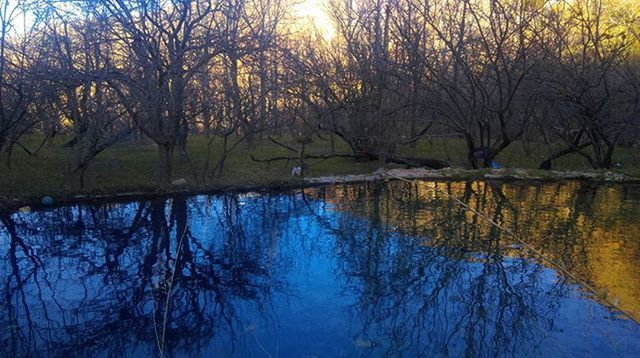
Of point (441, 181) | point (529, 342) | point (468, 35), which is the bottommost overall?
point (529, 342)

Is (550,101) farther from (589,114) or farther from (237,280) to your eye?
(237,280)

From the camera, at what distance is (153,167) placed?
15109 mm

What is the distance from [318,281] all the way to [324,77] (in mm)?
11106

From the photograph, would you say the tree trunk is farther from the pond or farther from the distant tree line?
the pond

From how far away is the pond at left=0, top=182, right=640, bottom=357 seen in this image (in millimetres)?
4656

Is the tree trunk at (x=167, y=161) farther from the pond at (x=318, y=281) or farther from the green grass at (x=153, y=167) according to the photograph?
the pond at (x=318, y=281)

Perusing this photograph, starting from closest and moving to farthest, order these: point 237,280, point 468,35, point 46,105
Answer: point 237,280, point 46,105, point 468,35

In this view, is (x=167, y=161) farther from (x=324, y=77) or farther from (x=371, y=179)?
(x=324, y=77)

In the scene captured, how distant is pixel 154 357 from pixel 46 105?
434 inches

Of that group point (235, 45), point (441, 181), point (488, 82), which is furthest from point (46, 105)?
point (488, 82)

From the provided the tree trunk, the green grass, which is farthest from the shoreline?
the tree trunk

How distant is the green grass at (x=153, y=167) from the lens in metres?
11.7

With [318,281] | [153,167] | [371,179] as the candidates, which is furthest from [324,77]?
[318,281]

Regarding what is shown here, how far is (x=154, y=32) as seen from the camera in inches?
453
